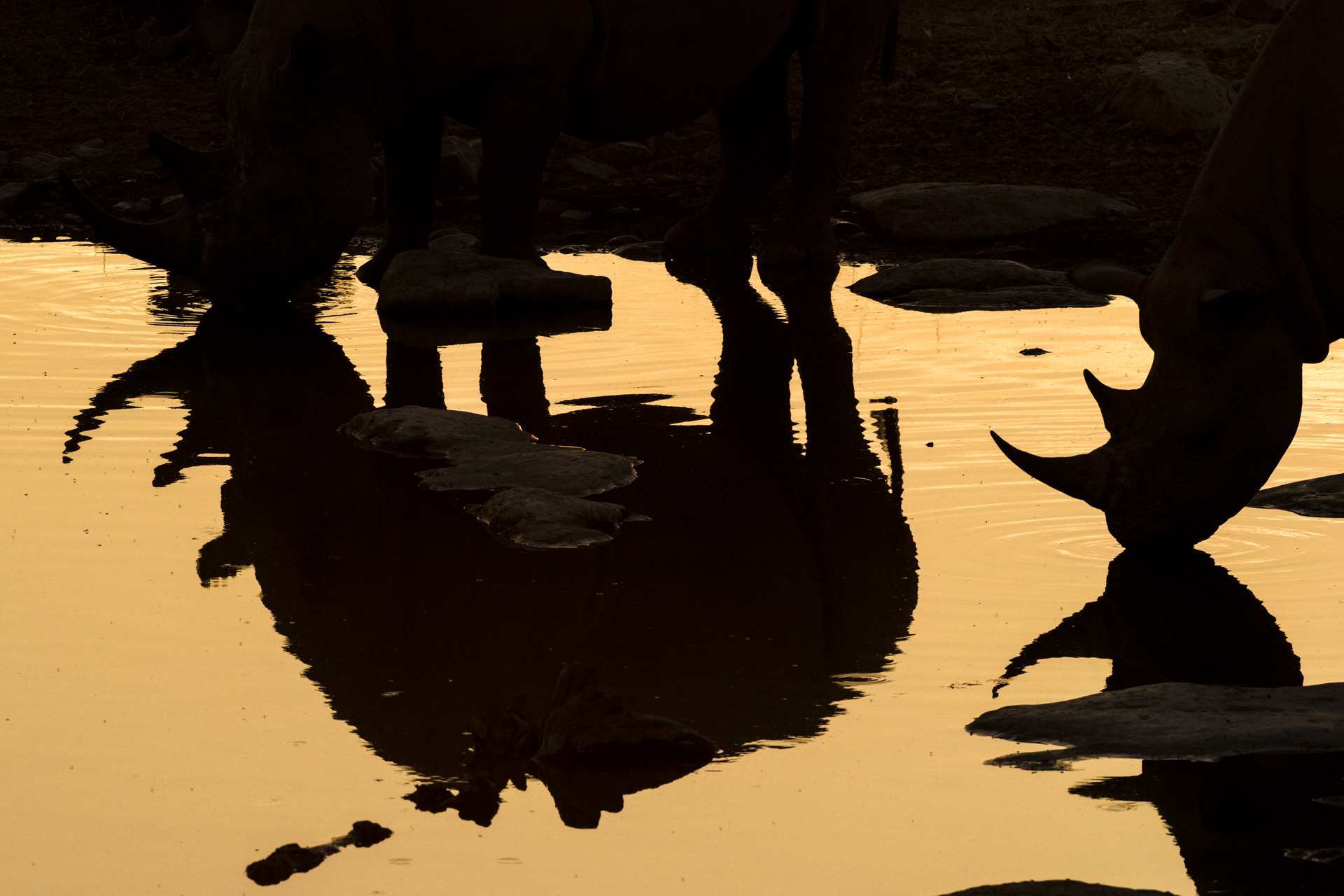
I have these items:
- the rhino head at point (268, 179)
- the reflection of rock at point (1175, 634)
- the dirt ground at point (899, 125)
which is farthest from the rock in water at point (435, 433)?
the dirt ground at point (899, 125)

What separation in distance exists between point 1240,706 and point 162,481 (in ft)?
10.7

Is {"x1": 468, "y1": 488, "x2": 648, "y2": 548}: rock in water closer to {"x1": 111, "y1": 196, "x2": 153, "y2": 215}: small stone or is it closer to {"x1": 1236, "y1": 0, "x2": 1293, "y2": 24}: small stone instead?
{"x1": 111, "y1": 196, "x2": 153, "y2": 215}: small stone

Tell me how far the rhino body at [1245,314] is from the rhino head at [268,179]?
13.5 ft

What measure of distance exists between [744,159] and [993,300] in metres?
2.23

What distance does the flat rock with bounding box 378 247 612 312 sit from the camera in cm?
813

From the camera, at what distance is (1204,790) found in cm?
308

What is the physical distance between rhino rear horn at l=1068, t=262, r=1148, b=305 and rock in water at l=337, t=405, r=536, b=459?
1761 millimetres

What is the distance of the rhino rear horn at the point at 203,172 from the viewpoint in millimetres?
7605

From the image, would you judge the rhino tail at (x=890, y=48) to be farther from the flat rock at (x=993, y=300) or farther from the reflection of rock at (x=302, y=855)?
the reflection of rock at (x=302, y=855)

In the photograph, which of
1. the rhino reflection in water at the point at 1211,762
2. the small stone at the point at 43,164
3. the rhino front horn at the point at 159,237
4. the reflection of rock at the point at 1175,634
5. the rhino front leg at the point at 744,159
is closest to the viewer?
the rhino reflection in water at the point at 1211,762

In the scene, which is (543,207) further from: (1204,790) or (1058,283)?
(1204,790)

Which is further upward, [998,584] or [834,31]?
[834,31]

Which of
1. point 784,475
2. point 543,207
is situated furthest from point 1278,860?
point 543,207

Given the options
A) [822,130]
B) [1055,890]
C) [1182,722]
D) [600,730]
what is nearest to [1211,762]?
[1182,722]
